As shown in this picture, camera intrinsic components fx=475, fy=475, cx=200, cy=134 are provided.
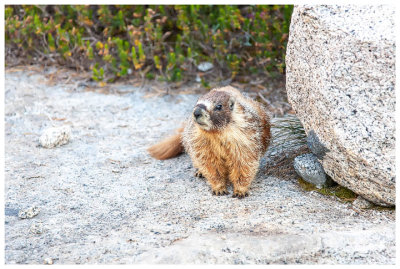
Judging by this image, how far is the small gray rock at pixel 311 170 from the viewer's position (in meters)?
4.29

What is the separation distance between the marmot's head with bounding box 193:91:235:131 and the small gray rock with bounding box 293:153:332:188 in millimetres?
811

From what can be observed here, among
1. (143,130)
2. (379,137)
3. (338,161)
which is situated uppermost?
(379,137)

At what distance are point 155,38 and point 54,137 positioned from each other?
2.37m

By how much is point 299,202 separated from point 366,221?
0.58 meters

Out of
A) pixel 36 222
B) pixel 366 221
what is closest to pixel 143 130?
pixel 36 222

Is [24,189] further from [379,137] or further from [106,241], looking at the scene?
[379,137]

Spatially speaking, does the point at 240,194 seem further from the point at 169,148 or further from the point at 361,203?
the point at 169,148

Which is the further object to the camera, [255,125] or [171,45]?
[171,45]

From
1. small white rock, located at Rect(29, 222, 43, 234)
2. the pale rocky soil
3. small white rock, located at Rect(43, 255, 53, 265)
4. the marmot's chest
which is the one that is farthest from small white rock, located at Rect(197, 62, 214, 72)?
small white rock, located at Rect(43, 255, 53, 265)

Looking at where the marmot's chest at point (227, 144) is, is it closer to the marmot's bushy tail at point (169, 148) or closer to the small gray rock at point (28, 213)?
the marmot's bushy tail at point (169, 148)

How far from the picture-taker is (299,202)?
4.12m

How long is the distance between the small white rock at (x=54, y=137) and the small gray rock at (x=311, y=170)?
9.12 feet

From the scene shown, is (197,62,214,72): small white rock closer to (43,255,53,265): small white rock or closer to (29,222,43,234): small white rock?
(29,222,43,234): small white rock

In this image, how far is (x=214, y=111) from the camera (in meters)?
4.06
